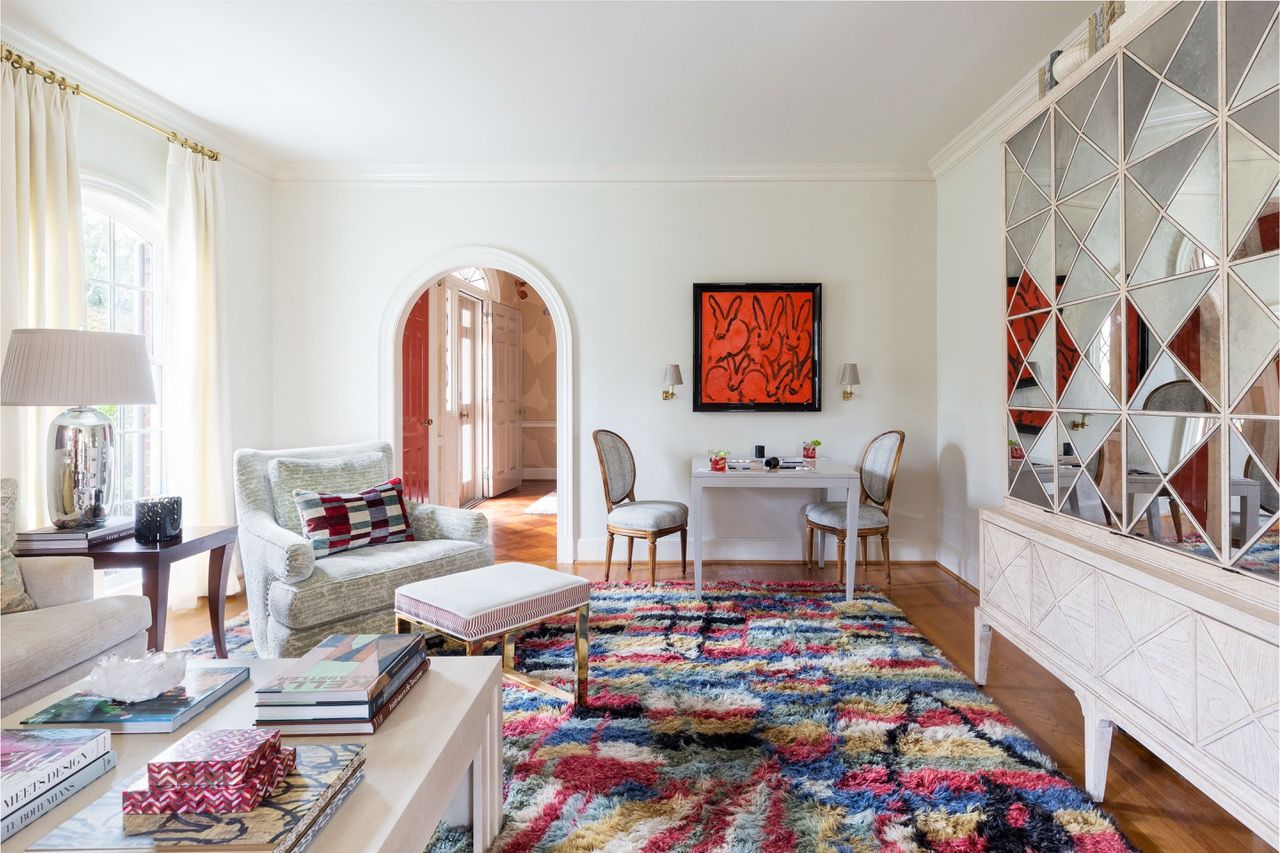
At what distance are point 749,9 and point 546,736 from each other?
2839 millimetres

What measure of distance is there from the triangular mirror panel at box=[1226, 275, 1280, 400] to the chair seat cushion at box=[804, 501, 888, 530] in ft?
8.01

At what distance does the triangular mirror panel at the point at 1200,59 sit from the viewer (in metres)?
1.56

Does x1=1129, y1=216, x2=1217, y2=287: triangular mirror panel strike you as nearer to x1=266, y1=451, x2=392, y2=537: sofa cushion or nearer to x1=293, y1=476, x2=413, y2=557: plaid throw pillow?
x1=293, y1=476, x2=413, y2=557: plaid throw pillow

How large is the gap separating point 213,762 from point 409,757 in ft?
1.11

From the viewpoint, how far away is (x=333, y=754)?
1.20 meters

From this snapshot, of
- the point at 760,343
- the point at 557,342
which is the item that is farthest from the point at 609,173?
the point at 760,343

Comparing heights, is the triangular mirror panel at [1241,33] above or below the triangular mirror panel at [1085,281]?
above

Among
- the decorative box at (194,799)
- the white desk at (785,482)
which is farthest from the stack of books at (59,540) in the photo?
the white desk at (785,482)

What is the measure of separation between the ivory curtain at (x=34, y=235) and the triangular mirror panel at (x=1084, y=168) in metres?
4.00

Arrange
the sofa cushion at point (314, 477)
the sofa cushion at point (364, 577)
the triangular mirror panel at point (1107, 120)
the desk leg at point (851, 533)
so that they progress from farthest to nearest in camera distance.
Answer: the desk leg at point (851, 533) < the sofa cushion at point (314, 477) < the sofa cushion at point (364, 577) < the triangular mirror panel at point (1107, 120)

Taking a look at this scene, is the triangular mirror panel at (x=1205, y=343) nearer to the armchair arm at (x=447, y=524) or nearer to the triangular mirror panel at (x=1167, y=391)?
the triangular mirror panel at (x=1167, y=391)

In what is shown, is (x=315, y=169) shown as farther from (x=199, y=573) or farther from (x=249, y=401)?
(x=199, y=573)

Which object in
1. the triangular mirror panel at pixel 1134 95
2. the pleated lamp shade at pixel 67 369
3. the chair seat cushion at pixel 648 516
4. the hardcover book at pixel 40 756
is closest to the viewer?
the hardcover book at pixel 40 756

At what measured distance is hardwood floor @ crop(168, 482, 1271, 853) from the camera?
1729 mm
